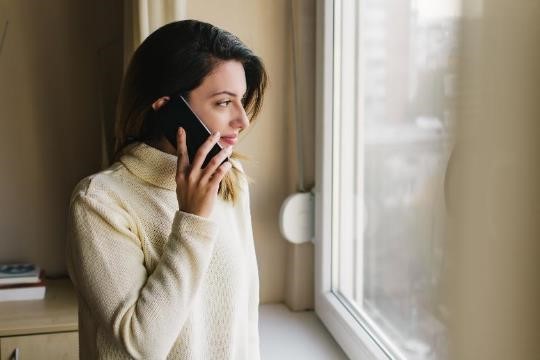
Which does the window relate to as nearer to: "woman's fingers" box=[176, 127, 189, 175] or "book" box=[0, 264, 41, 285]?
"woman's fingers" box=[176, 127, 189, 175]

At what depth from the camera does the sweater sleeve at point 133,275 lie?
3.26 ft

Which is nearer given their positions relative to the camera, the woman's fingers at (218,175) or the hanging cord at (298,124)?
the woman's fingers at (218,175)

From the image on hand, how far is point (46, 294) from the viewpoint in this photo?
6.77ft

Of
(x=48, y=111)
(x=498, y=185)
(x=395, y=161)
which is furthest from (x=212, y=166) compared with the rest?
(x=48, y=111)

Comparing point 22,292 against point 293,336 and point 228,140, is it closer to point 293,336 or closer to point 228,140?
point 293,336

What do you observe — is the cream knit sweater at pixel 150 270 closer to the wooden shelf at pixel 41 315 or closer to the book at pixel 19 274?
the wooden shelf at pixel 41 315

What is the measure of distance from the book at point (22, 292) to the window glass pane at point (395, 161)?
89cm

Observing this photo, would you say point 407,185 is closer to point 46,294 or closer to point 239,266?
point 239,266

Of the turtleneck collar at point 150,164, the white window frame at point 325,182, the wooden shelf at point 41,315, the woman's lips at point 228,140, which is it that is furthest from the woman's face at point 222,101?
the wooden shelf at point 41,315

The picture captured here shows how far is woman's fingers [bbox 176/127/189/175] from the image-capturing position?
1.06m

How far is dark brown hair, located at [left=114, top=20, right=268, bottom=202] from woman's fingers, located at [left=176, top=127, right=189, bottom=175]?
7 centimetres

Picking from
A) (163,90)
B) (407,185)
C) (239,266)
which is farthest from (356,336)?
(163,90)

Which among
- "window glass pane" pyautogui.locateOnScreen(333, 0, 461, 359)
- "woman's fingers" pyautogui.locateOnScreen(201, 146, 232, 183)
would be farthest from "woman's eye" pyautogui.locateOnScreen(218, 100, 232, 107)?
"window glass pane" pyautogui.locateOnScreen(333, 0, 461, 359)

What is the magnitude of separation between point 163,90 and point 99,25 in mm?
1216
